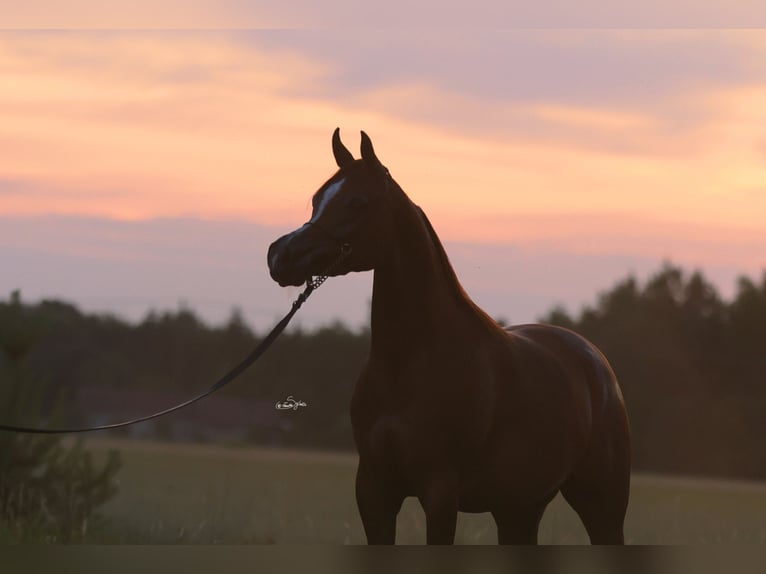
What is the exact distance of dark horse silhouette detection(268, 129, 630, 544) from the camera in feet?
17.5

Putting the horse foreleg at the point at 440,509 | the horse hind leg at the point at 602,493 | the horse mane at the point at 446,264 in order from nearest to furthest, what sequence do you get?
the horse foreleg at the point at 440,509 < the horse mane at the point at 446,264 < the horse hind leg at the point at 602,493

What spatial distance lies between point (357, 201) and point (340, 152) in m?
0.33

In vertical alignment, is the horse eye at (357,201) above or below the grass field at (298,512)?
above

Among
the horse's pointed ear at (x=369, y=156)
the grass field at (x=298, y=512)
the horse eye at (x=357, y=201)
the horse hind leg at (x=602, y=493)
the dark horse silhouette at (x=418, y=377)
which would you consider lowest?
the grass field at (x=298, y=512)

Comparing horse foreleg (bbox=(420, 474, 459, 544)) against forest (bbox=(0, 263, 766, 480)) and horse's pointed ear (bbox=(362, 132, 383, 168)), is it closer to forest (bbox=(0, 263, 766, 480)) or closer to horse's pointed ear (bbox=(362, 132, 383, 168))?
horse's pointed ear (bbox=(362, 132, 383, 168))

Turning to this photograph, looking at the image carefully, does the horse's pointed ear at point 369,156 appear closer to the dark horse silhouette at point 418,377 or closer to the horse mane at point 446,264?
the dark horse silhouette at point 418,377

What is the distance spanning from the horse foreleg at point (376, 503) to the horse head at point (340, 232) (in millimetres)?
1068

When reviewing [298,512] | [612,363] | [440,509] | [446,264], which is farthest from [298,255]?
[612,363]

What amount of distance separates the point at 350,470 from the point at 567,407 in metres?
16.5

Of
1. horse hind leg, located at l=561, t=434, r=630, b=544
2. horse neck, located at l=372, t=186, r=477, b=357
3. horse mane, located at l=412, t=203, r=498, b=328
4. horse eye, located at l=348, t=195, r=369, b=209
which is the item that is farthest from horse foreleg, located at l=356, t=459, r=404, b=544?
horse hind leg, located at l=561, t=434, r=630, b=544

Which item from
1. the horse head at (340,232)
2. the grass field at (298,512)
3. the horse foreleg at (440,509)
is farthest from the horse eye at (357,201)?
the grass field at (298,512)

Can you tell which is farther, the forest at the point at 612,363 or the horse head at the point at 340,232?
the forest at the point at 612,363

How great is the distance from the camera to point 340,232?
5344mm

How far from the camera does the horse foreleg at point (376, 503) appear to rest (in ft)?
17.9
